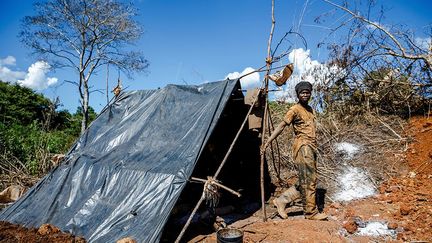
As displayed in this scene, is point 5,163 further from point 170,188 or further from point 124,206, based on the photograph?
point 170,188

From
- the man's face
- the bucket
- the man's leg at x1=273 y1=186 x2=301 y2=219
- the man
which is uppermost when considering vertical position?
the man's face

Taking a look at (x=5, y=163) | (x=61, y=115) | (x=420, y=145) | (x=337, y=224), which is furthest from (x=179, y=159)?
(x=61, y=115)

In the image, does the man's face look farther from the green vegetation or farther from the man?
the green vegetation

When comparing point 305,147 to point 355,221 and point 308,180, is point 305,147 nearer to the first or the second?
point 308,180

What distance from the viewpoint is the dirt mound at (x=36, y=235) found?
3.70 m

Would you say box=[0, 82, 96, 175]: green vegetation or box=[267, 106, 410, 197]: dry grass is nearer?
box=[267, 106, 410, 197]: dry grass

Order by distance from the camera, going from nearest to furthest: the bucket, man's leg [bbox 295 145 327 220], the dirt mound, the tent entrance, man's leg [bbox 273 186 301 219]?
the bucket → the dirt mound → man's leg [bbox 295 145 327 220] → man's leg [bbox 273 186 301 219] → the tent entrance

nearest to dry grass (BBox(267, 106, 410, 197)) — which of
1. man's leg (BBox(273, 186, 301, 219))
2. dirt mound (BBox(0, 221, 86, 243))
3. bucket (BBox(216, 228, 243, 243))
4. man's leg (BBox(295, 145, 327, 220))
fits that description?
man's leg (BBox(273, 186, 301, 219))

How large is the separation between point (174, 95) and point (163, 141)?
3.15 feet

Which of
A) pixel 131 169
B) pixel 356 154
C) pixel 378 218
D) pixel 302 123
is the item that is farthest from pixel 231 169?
pixel 356 154

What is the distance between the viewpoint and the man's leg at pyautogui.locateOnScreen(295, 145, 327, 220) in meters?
4.27

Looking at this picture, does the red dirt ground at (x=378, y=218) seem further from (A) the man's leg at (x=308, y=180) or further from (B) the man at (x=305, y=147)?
(B) the man at (x=305, y=147)

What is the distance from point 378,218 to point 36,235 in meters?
4.88

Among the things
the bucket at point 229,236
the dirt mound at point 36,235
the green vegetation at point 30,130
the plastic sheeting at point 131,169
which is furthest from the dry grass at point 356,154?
the green vegetation at point 30,130
